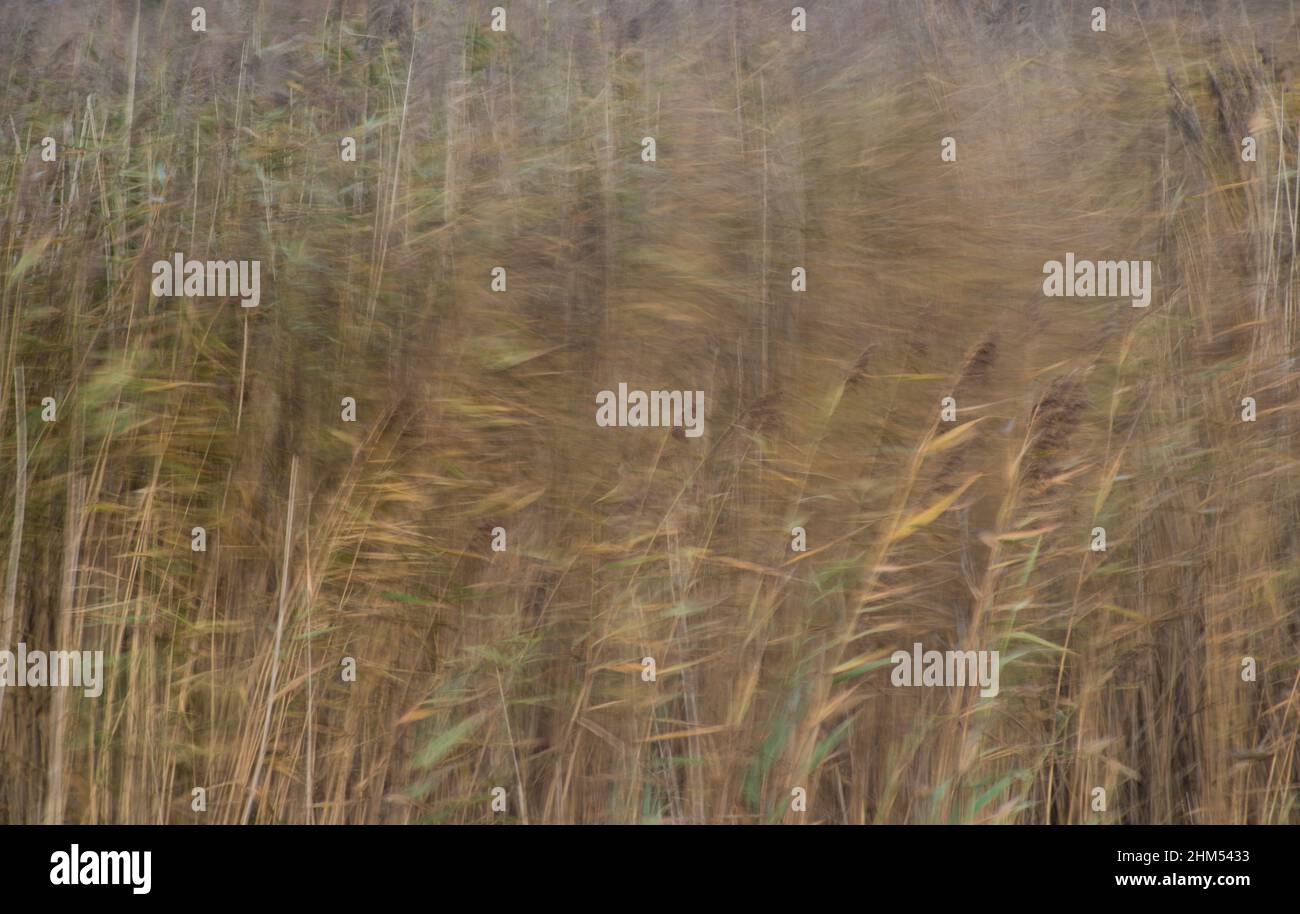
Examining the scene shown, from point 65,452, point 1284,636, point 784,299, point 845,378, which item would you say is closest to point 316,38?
point 65,452

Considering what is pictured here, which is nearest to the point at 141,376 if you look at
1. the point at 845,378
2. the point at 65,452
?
the point at 65,452

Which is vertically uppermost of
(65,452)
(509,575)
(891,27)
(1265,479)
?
(891,27)

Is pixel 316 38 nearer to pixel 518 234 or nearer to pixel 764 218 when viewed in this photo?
pixel 518 234

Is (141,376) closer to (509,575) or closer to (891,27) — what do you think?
(509,575)

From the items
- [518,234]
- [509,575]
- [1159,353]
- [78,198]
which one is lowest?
[509,575]

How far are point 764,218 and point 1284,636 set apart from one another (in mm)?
1855

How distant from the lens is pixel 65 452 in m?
2.24

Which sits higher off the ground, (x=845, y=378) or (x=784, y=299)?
(x=784, y=299)

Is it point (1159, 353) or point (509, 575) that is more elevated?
point (1159, 353)

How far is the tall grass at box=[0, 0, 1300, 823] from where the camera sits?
2.21 m

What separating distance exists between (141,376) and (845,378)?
6.47ft

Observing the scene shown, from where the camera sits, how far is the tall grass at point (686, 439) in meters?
2.21

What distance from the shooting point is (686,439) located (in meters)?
2.22

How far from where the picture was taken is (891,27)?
2254 mm
